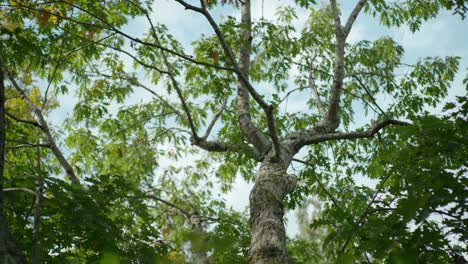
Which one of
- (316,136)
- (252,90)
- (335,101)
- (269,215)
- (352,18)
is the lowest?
(269,215)

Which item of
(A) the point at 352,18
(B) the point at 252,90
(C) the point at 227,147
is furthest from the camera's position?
(A) the point at 352,18

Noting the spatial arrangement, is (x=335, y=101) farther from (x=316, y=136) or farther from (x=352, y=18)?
(x=352, y=18)

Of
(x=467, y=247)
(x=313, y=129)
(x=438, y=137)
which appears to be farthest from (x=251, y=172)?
(x=467, y=247)

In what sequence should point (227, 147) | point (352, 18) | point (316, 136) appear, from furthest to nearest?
point (352, 18), point (227, 147), point (316, 136)

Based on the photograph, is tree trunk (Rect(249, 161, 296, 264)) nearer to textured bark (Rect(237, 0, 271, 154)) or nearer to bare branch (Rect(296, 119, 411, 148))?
textured bark (Rect(237, 0, 271, 154))

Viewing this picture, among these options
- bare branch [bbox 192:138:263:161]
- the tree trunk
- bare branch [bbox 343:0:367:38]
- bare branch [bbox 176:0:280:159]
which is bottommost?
the tree trunk

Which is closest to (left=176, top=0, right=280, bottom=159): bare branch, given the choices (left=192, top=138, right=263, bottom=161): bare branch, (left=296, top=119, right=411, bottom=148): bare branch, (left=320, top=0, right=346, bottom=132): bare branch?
(left=192, top=138, right=263, bottom=161): bare branch

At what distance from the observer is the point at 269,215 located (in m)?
4.67

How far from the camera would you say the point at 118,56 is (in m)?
9.62

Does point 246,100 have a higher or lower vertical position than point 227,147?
higher

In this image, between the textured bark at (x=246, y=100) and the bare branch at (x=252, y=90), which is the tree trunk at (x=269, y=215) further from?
the textured bark at (x=246, y=100)

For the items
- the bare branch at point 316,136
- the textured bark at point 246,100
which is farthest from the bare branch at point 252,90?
the bare branch at point 316,136

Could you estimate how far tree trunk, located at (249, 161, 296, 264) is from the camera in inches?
163

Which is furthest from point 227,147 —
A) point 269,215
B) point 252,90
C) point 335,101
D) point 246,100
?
point 269,215
